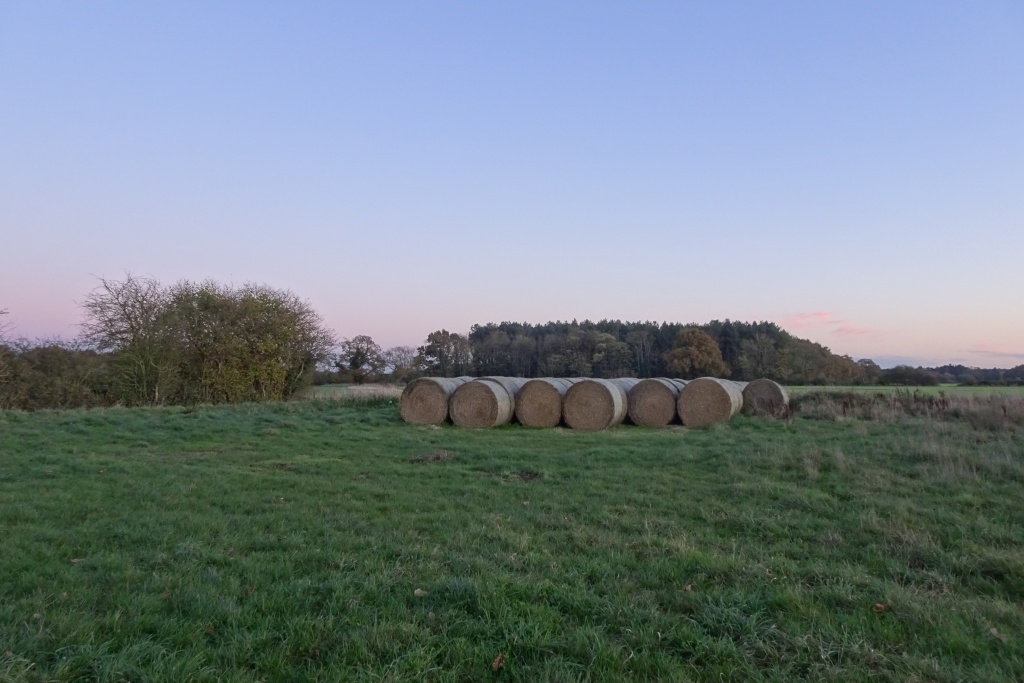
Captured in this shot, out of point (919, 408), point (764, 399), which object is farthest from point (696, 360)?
point (919, 408)

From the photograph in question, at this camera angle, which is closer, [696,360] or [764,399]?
[764,399]

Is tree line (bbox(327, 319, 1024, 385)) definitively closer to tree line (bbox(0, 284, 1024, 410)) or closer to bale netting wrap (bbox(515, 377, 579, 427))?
tree line (bbox(0, 284, 1024, 410))

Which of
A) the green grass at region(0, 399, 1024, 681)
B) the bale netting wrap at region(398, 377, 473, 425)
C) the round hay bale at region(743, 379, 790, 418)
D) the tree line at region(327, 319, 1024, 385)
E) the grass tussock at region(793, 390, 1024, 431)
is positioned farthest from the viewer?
the tree line at region(327, 319, 1024, 385)

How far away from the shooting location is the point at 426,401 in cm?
1956

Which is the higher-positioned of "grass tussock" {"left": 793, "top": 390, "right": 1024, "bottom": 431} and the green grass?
"grass tussock" {"left": 793, "top": 390, "right": 1024, "bottom": 431}

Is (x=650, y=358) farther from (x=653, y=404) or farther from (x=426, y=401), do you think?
(x=426, y=401)

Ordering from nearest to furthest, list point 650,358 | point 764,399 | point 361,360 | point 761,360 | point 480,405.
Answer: point 480,405, point 764,399, point 361,360, point 761,360, point 650,358

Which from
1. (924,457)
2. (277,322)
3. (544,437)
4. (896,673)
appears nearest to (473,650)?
(896,673)

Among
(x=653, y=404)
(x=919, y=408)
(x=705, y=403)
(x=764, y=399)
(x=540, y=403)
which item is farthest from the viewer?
(x=764, y=399)

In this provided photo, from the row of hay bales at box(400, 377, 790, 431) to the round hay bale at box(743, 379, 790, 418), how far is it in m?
0.62

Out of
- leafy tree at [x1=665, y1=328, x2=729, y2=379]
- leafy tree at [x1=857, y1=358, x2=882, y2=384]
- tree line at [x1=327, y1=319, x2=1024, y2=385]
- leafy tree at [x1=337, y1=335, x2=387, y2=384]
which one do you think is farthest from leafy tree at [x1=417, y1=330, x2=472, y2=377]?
leafy tree at [x1=857, y1=358, x2=882, y2=384]

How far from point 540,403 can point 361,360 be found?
1277 inches

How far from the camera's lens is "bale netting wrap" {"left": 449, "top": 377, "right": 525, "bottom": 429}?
61.8 feet

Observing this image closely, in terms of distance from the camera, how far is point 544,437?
16.2 metres
